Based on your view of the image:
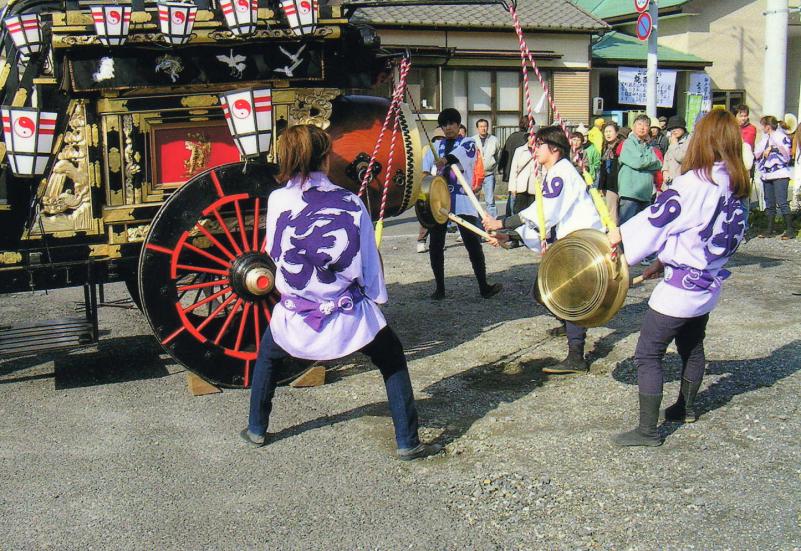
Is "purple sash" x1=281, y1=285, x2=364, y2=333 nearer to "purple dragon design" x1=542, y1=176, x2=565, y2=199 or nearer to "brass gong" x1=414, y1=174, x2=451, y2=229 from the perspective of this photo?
"purple dragon design" x1=542, y1=176, x2=565, y2=199

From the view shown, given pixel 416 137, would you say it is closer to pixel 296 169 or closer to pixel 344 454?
pixel 296 169

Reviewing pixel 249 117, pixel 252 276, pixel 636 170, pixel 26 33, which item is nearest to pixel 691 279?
pixel 252 276

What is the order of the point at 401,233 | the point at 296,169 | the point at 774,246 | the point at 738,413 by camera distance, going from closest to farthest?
the point at 296,169 < the point at 738,413 < the point at 774,246 < the point at 401,233

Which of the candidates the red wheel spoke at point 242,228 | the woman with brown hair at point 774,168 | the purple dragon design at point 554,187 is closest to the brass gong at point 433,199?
the purple dragon design at point 554,187

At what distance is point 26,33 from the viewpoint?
19.0 feet

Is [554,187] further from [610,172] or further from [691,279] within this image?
[610,172]

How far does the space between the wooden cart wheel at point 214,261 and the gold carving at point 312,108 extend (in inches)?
17.6

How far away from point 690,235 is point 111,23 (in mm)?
3393

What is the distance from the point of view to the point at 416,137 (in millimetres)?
6227

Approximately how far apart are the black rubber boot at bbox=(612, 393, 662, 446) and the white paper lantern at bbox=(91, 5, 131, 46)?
3.55m

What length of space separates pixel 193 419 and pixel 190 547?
1609 millimetres

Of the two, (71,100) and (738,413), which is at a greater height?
(71,100)

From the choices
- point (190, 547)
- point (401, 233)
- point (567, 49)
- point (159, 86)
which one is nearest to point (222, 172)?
point (159, 86)

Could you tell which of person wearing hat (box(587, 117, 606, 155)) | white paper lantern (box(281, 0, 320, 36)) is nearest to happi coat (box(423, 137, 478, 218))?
person wearing hat (box(587, 117, 606, 155))
